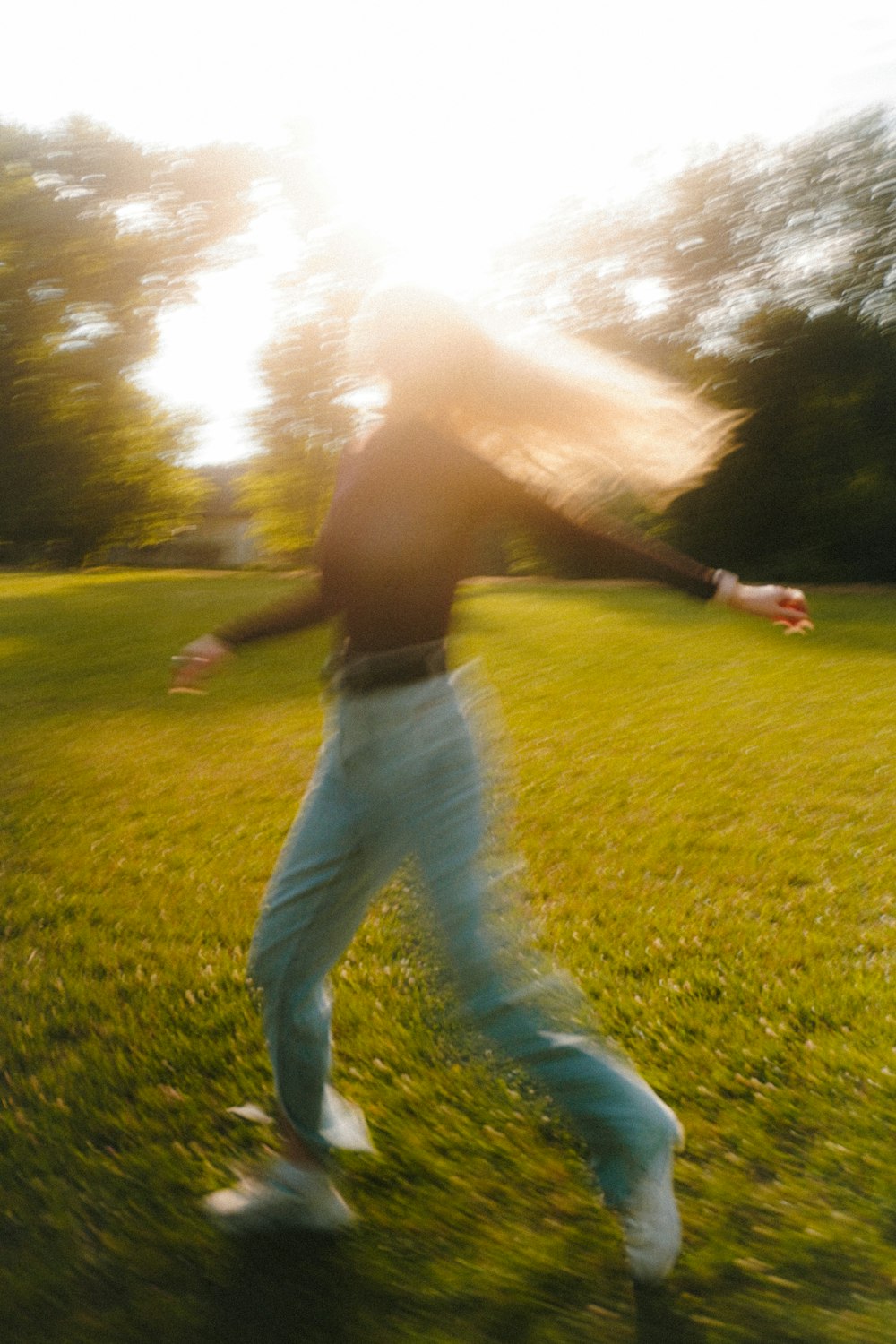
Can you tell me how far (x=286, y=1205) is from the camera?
2.49 metres

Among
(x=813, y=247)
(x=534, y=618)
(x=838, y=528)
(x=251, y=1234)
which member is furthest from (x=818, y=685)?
(x=813, y=247)

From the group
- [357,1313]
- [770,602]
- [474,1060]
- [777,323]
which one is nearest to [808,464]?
[777,323]

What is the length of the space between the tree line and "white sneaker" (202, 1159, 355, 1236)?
978cm

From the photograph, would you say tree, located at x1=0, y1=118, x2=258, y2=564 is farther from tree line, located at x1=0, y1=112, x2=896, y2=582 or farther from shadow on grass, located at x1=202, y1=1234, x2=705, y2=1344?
shadow on grass, located at x1=202, y1=1234, x2=705, y2=1344

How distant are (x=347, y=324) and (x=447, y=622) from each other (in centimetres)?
1101

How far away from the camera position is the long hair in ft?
6.97

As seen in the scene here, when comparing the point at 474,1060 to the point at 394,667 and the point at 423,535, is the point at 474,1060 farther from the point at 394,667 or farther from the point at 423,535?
the point at 423,535

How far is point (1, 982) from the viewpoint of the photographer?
13.0 ft

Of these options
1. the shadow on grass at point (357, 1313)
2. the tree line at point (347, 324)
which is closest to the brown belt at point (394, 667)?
the shadow on grass at point (357, 1313)

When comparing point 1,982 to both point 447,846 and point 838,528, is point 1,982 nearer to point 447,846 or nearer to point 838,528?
point 447,846

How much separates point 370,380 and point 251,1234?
77.1 inches

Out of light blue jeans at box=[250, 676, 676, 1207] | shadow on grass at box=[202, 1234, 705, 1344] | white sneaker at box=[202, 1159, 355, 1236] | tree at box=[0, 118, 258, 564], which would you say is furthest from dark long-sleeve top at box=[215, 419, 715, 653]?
tree at box=[0, 118, 258, 564]

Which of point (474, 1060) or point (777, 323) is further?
point (777, 323)

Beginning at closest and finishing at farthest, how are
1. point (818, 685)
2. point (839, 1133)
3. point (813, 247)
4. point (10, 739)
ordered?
point (839, 1133) < point (10, 739) < point (818, 685) < point (813, 247)
